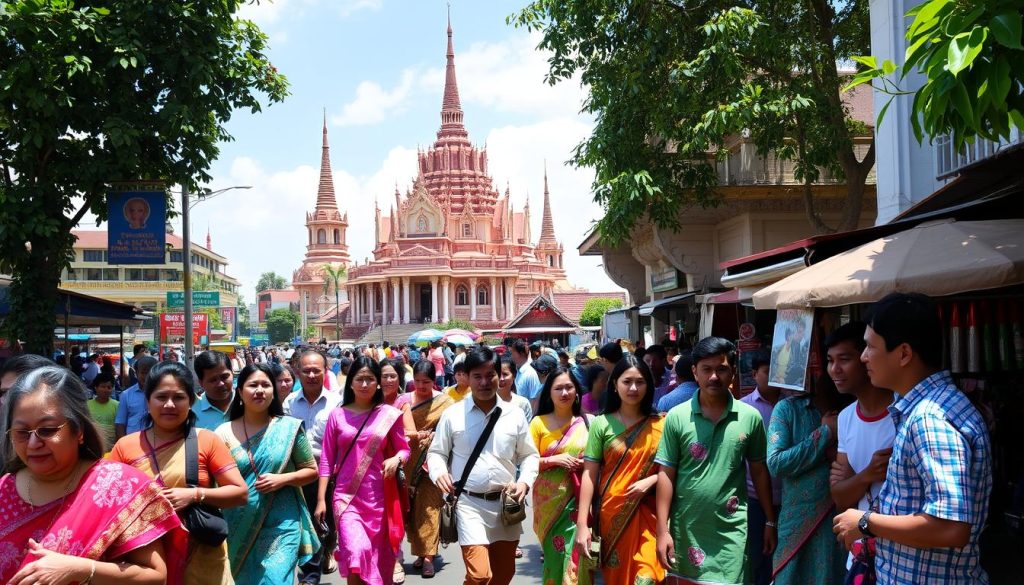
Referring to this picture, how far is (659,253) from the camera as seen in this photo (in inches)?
740

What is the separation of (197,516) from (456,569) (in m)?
3.78

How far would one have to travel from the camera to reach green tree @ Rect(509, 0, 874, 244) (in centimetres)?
1080

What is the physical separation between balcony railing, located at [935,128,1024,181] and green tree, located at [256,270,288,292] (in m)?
133

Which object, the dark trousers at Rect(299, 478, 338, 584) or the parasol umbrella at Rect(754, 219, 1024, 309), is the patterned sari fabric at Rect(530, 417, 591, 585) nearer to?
the dark trousers at Rect(299, 478, 338, 584)

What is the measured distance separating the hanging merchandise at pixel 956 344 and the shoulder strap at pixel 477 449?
319 centimetres

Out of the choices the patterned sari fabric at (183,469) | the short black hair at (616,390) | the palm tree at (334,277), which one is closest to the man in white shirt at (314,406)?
the patterned sari fabric at (183,469)

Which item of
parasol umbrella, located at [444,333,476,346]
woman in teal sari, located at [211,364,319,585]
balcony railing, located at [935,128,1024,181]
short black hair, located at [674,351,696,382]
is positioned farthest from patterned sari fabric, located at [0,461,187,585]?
parasol umbrella, located at [444,333,476,346]

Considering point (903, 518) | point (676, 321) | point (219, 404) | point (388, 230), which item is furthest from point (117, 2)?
point (388, 230)

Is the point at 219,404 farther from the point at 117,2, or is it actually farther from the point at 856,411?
the point at 117,2

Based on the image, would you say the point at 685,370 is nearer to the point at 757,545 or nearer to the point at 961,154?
the point at 757,545

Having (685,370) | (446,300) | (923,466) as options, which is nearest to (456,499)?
(685,370)

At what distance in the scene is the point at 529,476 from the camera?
498 centimetres

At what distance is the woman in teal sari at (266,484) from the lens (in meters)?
4.53

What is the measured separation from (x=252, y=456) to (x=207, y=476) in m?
0.75
